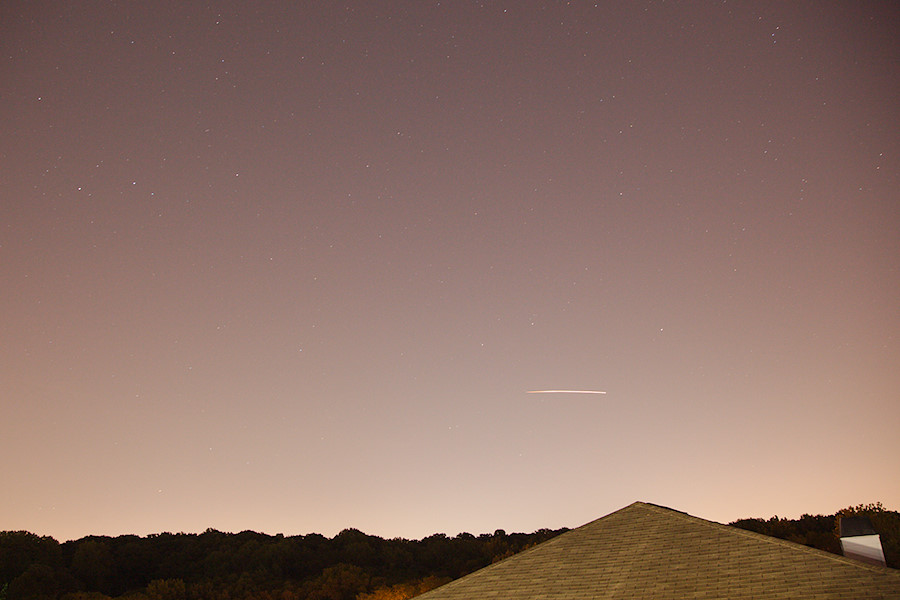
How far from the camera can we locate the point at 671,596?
12234 millimetres

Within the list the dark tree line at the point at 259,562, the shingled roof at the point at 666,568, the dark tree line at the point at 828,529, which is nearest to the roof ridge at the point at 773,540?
the shingled roof at the point at 666,568

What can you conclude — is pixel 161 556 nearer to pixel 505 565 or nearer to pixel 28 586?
pixel 28 586

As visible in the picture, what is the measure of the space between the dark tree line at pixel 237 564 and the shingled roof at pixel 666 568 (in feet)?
92.9

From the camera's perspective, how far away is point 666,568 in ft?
43.9

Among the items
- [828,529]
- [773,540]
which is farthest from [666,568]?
[828,529]

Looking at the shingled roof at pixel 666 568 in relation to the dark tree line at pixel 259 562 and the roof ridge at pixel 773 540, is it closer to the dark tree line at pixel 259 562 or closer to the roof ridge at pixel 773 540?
the roof ridge at pixel 773 540

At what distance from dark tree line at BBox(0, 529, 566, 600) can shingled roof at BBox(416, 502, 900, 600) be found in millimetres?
28315

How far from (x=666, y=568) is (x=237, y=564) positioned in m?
48.0

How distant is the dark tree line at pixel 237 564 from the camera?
151 feet

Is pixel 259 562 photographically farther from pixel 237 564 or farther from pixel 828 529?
pixel 828 529

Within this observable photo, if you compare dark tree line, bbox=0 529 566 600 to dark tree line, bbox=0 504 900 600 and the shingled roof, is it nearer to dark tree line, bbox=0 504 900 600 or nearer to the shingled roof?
dark tree line, bbox=0 504 900 600

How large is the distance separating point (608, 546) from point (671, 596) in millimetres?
3058

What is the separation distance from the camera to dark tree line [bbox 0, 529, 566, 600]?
151ft

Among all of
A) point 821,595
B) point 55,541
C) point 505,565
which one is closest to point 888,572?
point 821,595
